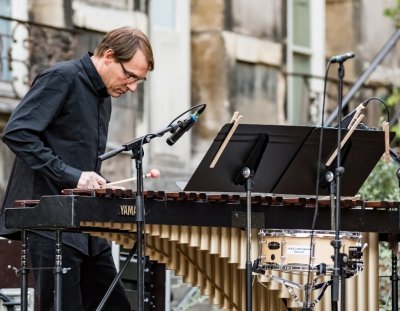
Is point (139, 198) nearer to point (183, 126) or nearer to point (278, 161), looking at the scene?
point (183, 126)

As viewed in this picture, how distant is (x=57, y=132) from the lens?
27.5 ft

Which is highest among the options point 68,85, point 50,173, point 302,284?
point 68,85

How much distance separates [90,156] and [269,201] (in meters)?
1.03

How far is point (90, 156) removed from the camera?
333 inches

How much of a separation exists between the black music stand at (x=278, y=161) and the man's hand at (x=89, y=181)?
1.56ft

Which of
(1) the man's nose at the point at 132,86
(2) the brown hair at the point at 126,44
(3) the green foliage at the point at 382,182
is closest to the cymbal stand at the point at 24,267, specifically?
(1) the man's nose at the point at 132,86

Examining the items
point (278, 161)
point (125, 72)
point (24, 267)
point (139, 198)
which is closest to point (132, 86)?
point (125, 72)

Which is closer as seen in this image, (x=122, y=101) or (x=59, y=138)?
(x=59, y=138)

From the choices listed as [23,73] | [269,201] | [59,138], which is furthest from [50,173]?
[23,73]

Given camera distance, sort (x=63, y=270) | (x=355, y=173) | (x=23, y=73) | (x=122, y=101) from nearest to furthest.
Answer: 1. (x=63, y=270)
2. (x=355, y=173)
3. (x=23, y=73)
4. (x=122, y=101)

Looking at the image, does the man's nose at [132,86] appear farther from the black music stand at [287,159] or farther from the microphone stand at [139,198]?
the black music stand at [287,159]

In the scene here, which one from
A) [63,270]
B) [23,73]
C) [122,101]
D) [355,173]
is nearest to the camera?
[63,270]

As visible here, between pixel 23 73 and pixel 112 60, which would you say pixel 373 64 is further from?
pixel 112 60

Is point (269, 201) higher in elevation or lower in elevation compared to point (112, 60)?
lower
